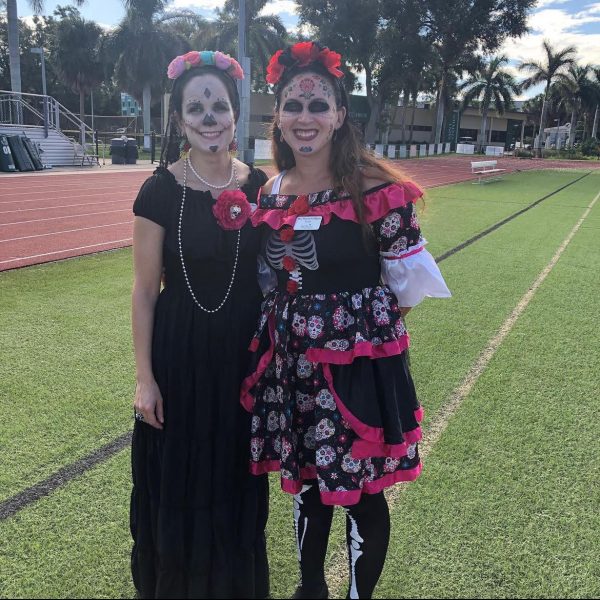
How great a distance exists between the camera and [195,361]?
2.01 meters

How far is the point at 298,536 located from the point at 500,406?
2.16 metres

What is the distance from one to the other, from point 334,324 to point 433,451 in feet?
5.65

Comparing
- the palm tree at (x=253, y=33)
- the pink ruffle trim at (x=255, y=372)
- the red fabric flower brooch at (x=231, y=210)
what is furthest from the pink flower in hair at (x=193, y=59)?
the palm tree at (x=253, y=33)

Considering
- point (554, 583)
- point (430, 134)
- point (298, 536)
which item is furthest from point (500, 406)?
point (430, 134)

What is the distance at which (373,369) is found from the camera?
6.18 feet

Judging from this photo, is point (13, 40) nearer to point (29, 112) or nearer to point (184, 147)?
point (29, 112)

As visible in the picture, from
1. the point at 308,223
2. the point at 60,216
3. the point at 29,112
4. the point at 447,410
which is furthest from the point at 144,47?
the point at 308,223

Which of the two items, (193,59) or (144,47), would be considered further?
(144,47)

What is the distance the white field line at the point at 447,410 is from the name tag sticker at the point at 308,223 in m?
1.46

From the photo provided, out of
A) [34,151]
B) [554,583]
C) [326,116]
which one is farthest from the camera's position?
[34,151]

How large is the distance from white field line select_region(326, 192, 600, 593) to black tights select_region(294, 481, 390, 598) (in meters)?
0.22

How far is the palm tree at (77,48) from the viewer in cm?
4259

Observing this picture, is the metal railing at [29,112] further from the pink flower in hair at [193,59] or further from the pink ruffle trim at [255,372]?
the pink ruffle trim at [255,372]

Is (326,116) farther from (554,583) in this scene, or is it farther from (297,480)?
(554,583)
